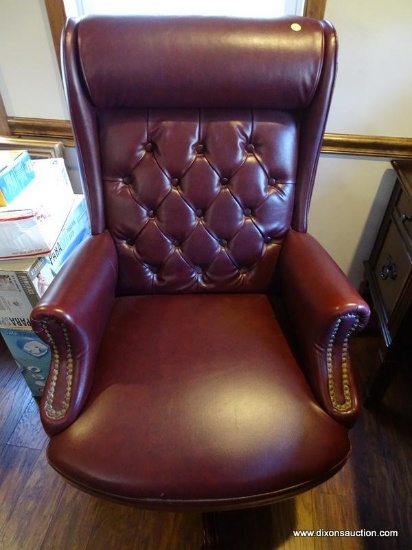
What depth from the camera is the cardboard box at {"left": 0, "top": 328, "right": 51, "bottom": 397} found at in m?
1.18

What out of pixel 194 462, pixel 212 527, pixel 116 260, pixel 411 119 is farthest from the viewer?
pixel 411 119

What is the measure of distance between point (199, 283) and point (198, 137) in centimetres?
43

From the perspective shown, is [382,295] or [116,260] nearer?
[116,260]

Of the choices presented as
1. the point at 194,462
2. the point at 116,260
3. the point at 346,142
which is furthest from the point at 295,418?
the point at 346,142

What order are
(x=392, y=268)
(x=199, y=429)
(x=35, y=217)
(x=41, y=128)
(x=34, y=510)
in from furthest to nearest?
(x=41, y=128) → (x=392, y=268) → (x=34, y=510) → (x=35, y=217) → (x=199, y=429)

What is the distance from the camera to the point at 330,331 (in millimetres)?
800

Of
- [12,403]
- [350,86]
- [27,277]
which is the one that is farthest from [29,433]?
[350,86]

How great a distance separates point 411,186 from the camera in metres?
1.11

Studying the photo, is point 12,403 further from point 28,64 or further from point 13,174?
point 28,64

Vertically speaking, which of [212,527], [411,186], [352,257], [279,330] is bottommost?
[212,527]

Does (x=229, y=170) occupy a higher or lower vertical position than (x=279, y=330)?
higher

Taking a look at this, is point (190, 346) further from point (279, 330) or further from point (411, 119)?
point (411, 119)

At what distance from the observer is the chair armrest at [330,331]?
79cm

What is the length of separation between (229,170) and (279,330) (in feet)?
1.53
